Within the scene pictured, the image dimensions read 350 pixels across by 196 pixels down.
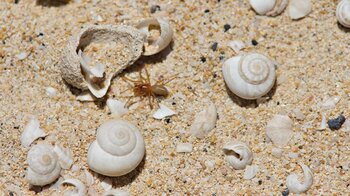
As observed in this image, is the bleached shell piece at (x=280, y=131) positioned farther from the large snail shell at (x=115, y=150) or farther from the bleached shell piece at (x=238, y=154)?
the large snail shell at (x=115, y=150)

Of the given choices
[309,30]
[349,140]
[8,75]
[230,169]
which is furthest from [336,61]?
[8,75]

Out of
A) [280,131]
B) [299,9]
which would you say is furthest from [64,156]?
[299,9]

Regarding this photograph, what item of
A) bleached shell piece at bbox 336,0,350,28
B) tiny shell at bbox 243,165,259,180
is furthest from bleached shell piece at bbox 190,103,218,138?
bleached shell piece at bbox 336,0,350,28

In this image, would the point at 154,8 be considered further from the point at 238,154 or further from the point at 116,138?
the point at 238,154

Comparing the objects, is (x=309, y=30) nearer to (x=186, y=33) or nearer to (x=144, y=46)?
(x=186, y=33)

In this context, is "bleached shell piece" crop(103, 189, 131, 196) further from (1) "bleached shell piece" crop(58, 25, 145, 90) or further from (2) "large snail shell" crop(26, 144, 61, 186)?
(1) "bleached shell piece" crop(58, 25, 145, 90)

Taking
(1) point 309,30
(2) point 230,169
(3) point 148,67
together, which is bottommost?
(2) point 230,169
